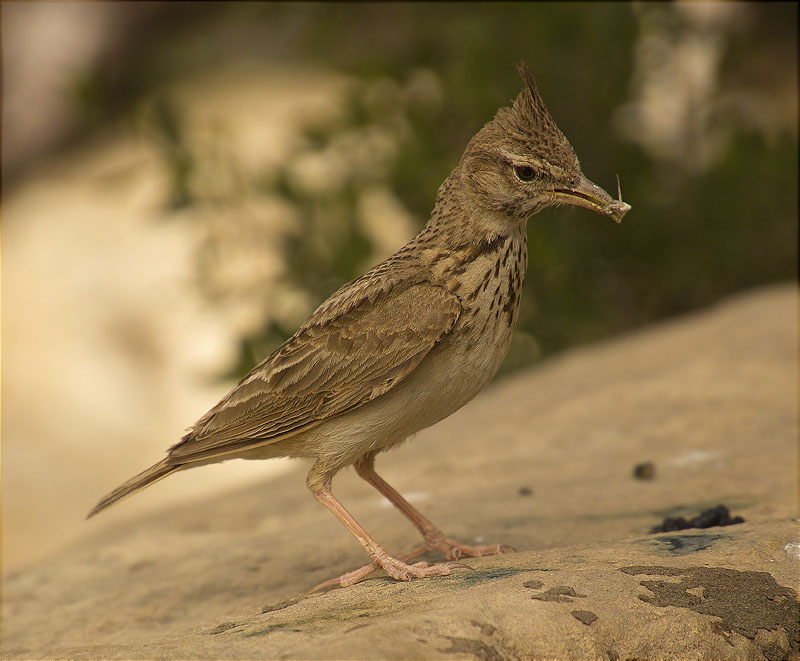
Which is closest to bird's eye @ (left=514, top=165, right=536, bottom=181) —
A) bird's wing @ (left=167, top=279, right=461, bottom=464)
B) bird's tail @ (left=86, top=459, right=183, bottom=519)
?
bird's wing @ (left=167, top=279, right=461, bottom=464)

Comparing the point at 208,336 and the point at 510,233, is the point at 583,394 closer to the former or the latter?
the point at 510,233

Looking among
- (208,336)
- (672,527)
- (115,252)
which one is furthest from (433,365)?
(115,252)

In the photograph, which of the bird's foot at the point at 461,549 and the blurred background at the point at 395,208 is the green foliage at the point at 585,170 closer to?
the blurred background at the point at 395,208

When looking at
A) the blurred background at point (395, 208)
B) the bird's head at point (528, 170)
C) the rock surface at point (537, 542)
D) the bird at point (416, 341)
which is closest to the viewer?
the rock surface at point (537, 542)

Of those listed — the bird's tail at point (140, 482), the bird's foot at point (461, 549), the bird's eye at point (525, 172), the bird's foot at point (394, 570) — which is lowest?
the bird's foot at point (461, 549)

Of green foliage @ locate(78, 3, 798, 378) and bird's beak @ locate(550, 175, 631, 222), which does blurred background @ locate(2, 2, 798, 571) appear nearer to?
green foliage @ locate(78, 3, 798, 378)

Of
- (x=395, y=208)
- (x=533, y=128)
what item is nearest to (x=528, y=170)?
(x=533, y=128)

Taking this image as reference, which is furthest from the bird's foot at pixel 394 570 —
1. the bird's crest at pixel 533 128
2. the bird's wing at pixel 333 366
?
the bird's crest at pixel 533 128
